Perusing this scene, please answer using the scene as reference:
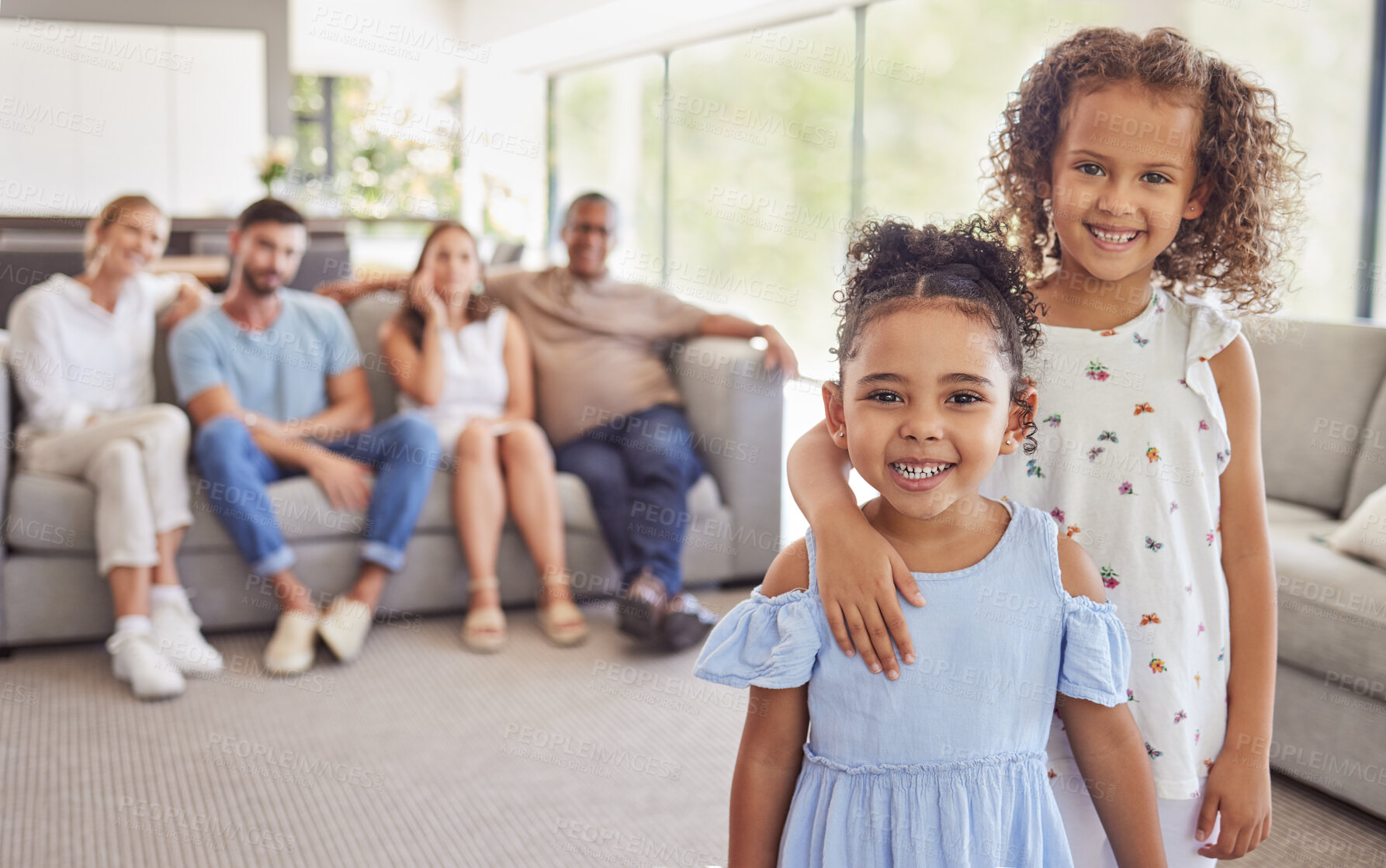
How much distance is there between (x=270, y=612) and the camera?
2.73 metres

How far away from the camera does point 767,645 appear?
0.88 meters

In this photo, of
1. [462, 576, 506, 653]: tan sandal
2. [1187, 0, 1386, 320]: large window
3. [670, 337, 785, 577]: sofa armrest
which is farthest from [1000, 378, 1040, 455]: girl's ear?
[1187, 0, 1386, 320]: large window

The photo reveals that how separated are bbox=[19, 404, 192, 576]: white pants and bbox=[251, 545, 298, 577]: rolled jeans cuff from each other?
0.59 ft

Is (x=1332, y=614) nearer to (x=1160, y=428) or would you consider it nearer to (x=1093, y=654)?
(x=1160, y=428)

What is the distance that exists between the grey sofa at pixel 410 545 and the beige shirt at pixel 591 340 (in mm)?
95

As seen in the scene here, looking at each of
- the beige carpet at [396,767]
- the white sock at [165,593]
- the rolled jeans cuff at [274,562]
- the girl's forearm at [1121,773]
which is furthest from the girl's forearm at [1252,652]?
the white sock at [165,593]

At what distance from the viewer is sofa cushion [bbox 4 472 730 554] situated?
2.53 metres

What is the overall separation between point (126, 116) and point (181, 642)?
6.90 m

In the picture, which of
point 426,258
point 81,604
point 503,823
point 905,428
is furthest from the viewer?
point 426,258

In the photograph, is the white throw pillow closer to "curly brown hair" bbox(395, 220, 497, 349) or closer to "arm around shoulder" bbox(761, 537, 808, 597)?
"arm around shoulder" bbox(761, 537, 808, 597)

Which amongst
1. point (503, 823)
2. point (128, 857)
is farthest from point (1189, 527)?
point (128, 857)

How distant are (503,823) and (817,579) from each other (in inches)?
46.5

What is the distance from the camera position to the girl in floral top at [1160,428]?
979 millimetres

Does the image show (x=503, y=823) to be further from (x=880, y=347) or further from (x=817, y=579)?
(x=880, y=347)
